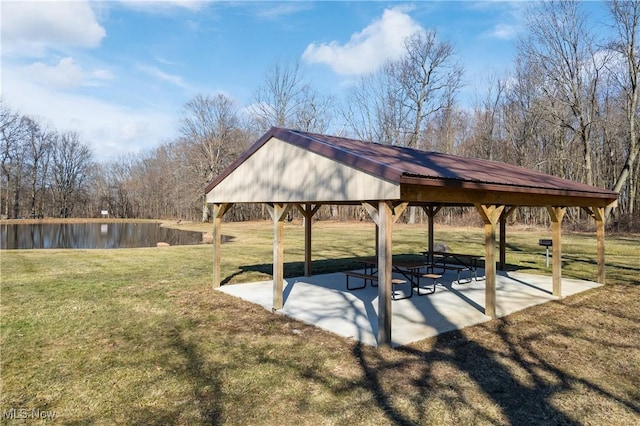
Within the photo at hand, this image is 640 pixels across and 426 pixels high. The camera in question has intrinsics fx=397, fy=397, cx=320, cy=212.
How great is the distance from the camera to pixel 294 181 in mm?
6621

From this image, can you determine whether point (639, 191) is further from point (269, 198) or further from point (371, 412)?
point (371, 412)

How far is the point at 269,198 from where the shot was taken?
726 centimetres

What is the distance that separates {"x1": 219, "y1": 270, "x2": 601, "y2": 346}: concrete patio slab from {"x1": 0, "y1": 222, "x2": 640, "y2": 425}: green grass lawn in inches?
11.6

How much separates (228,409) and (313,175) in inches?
139

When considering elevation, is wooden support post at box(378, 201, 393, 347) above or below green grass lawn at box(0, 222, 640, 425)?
above

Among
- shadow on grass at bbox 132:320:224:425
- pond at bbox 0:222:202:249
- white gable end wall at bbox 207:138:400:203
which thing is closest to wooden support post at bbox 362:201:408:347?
white gable end wall at bbox 207:138:400:203

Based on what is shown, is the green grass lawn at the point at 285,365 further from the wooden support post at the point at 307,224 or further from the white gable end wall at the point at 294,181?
→ the wooden support post at the point at 307,224

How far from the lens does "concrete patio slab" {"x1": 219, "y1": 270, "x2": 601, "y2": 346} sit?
604 cm

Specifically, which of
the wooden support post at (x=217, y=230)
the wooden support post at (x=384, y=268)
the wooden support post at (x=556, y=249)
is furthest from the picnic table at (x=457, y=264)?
the wooden support post at (x=217, y=230)

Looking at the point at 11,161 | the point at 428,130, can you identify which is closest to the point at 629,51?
the point at 428,130

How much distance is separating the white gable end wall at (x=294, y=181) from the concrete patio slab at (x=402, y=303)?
1.98 m

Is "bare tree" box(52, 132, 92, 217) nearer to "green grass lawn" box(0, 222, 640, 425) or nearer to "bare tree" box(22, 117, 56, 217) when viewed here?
"bare tree" box(22, 117, 56, 217)

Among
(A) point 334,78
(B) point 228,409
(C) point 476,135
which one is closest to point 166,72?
(A) point 334,78

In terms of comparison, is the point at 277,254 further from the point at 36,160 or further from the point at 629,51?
the point at 36,160
